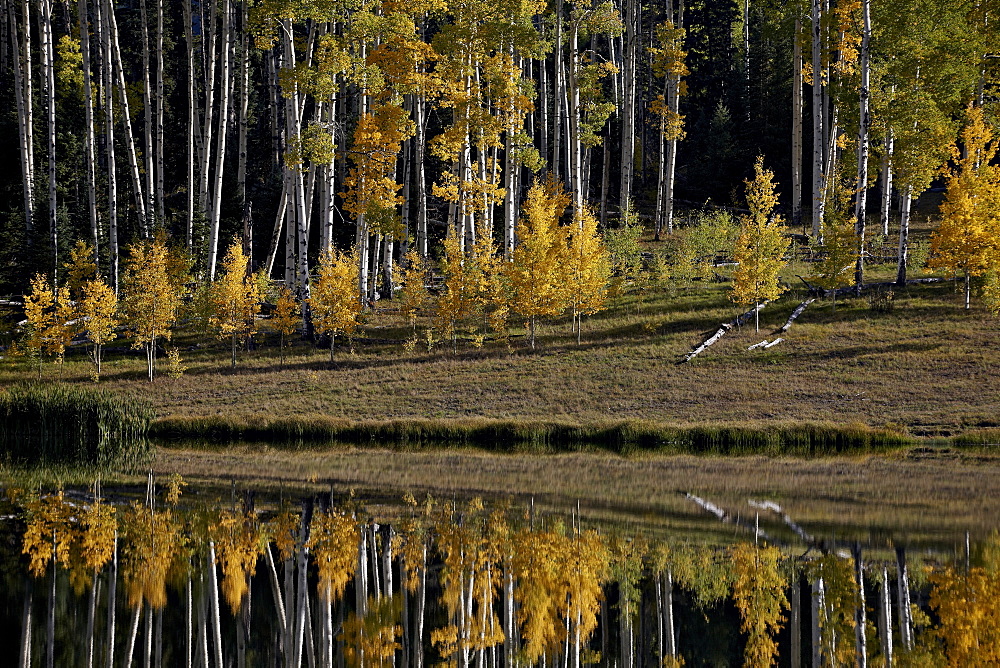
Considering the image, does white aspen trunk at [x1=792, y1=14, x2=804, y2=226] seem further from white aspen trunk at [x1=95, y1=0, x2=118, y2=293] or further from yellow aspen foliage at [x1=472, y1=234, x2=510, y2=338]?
white aspen trunk at [x1=95, y1=0, x2=118, y2=293]

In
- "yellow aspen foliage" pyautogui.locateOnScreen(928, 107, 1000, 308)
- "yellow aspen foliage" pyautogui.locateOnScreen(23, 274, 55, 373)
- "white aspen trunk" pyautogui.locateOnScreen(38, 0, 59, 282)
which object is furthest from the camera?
"white aspen trunk" pyautogui.locateOnScreen(38, 0, 59, 282)

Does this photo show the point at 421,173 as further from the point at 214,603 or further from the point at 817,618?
the point at 817,618

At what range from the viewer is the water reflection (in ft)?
31.3

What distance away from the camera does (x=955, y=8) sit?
121 feet

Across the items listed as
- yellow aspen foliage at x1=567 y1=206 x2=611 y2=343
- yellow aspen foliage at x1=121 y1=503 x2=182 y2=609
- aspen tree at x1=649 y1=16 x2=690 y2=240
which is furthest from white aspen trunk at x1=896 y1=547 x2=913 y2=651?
aspen tree at x1=649 y1=16 x2=690 y2=240

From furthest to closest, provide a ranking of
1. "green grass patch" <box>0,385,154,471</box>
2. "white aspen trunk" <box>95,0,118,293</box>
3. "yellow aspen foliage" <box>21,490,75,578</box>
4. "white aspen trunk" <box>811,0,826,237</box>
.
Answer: "white aspen trunk" <box>811,0,826,237</box>, "white aspen trunk" <box>95,0,118,293</box>, "green grass patch" <box>0,385,154,471</box>, "yellow aspen foliage" <box>21,490,75,578</box>

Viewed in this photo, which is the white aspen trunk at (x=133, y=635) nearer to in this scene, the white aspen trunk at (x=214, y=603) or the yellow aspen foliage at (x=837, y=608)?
the white aspen trunk at (x=214, y=603)

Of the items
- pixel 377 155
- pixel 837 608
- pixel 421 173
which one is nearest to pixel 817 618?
→ pixel 837 608

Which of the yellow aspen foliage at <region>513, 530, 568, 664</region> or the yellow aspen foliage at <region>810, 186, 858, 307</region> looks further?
the yellow aspen foliage at <region>810, 186, 858, 307</region>

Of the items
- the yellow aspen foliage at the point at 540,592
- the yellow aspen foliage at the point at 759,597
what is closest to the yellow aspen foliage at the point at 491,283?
the yellow aspen foliage at the point at 540,592

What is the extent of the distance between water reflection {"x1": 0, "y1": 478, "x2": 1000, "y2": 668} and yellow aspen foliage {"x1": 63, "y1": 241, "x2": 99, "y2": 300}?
2543 centimetres

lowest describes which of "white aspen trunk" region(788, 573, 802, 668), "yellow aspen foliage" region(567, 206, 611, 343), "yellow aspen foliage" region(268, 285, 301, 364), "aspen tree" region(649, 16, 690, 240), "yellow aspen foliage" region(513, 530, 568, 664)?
"yellow aspen foliage" region(513, 530, 568, 664)

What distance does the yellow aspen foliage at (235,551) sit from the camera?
11367mm

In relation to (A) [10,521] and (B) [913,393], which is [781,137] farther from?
(A) [10,521]
